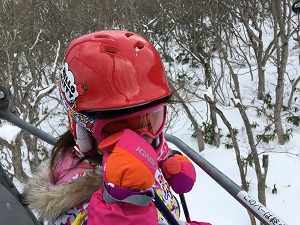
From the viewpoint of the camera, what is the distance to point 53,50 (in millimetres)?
9422

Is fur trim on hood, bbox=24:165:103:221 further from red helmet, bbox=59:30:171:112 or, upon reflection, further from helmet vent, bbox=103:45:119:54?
helmet vent, bbox=103:45:119:54

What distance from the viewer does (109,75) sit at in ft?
3.52

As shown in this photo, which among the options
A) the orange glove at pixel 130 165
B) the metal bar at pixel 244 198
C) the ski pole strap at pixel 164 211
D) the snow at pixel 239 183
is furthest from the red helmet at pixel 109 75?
the snow at pixel 239 183

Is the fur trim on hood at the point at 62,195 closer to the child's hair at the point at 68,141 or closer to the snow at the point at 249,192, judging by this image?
the child's hair at the point at 68,141

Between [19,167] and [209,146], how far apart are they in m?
5.71

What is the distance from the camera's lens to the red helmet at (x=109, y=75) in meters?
1.06

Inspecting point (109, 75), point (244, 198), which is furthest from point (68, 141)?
point (244, 198)

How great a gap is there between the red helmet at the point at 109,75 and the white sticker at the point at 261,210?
0.47m

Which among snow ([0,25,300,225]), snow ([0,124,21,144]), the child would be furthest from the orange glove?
snow ([0,25,300,225])

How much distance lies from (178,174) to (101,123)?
1.69ft

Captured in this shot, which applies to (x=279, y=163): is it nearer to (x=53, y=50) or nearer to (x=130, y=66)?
(x=53, y=50)

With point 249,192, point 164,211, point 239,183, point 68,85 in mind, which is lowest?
point 249,192

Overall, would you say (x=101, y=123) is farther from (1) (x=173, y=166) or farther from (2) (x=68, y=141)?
(1) (x=173, y=166)

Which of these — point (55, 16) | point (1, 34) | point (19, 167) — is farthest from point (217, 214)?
point (55, 16)
